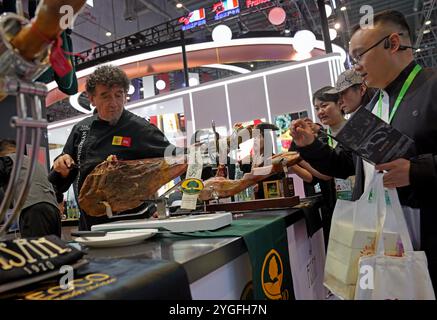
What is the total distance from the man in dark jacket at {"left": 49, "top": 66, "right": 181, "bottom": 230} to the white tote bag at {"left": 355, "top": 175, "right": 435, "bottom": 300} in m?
1.05

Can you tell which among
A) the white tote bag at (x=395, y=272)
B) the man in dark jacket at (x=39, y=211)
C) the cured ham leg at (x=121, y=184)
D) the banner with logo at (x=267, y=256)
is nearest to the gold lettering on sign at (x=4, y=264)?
the banner with logo at (x=267, y=256)

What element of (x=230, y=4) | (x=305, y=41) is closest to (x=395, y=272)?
(x=305, y=41)

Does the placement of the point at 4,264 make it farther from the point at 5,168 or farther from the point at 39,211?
the point at 39,211

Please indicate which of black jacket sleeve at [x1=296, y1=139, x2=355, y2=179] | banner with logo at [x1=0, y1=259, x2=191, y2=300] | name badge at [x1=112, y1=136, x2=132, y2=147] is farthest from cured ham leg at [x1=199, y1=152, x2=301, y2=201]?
banner with logo at [x1=0, y1=259, x2=191, y2=300]

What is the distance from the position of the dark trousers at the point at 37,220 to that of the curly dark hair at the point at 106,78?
3.74 feet

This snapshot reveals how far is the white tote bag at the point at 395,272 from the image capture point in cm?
100

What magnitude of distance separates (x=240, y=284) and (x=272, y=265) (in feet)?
0.42

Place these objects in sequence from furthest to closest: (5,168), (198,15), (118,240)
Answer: (198,15) → (5,168) → (118,240)

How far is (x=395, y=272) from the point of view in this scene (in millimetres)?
1021

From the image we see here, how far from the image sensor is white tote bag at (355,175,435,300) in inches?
39.5

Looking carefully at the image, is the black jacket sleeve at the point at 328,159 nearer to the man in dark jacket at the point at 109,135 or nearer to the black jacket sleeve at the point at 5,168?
the man in dark jacket at the point at 109,135

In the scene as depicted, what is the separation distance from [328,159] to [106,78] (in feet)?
3.86

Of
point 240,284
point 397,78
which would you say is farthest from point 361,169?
point 240,284
